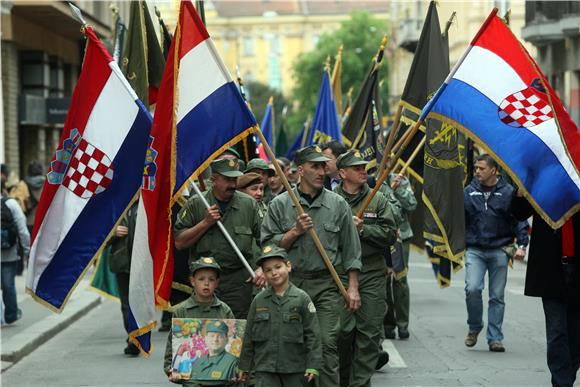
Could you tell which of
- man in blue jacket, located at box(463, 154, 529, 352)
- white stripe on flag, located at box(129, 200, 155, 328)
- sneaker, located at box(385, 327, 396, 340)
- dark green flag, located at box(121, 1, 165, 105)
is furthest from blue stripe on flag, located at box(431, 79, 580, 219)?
sneaker, located at box(385, 327, 396, 340)

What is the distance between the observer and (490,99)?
9.96 metres

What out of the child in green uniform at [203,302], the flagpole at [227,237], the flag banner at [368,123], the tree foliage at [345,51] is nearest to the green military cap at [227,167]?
the flagpole at [227,237]

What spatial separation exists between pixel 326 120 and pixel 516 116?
9.32 meters

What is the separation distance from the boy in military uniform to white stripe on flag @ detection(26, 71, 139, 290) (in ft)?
6.47

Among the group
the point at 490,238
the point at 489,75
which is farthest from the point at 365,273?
the point at 490,238

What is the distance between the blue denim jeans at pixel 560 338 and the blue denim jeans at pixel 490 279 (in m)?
3.55

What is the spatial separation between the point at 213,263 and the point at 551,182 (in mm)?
2450

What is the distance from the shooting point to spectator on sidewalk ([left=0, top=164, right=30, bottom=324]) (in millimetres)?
16062

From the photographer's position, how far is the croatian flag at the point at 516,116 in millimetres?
9463

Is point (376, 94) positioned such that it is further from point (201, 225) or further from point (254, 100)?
point (254, 100)

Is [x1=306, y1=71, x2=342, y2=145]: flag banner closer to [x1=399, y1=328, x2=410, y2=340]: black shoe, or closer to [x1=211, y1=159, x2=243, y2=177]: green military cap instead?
[x1=399, y1=328, x2=410, y2=340]: black shoe

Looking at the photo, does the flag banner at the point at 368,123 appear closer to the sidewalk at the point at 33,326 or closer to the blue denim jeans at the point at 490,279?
the blue denim jeans at the point at 490,279

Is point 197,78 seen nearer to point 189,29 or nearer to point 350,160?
point 189,29

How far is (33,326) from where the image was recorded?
16.4 metres
